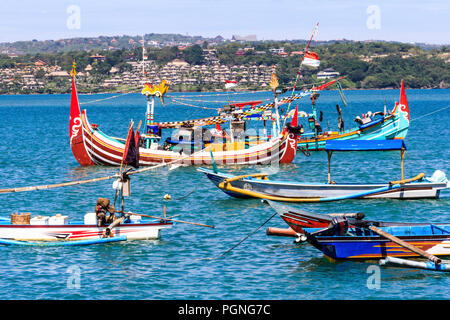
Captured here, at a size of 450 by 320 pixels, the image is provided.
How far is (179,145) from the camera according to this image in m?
51.0

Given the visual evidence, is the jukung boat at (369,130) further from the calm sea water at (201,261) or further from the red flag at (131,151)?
the red flag at (131,151)

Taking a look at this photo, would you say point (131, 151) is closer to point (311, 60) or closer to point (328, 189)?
point (328, 189)

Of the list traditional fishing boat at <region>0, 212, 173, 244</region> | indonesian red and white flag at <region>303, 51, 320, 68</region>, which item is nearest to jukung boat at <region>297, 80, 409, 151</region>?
indonesian red and white flag at <region>303, 51, 320, 68</region>

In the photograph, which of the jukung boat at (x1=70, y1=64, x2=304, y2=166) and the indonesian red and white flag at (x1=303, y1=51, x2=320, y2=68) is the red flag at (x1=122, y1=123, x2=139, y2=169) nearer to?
the jukung boat at (x1=70, y1=64, x2=304, y2=166)

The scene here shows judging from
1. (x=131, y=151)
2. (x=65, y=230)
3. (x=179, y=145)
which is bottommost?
(x=65, y=230)

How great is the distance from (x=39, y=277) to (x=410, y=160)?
1563 inches

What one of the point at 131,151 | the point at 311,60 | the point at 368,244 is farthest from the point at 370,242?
the point at 311,60

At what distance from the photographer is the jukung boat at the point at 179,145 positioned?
49.7 meters

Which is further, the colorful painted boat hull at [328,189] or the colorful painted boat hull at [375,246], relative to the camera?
the colorful painted boat hull at [328,189]

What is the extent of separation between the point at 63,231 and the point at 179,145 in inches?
921

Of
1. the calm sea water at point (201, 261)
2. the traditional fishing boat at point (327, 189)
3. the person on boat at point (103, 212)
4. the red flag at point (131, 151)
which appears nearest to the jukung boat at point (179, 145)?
the calm sea water at point (201, 261)

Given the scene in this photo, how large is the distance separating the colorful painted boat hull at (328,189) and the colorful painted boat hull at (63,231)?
376 inches

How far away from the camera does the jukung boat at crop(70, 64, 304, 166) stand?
49.7m
